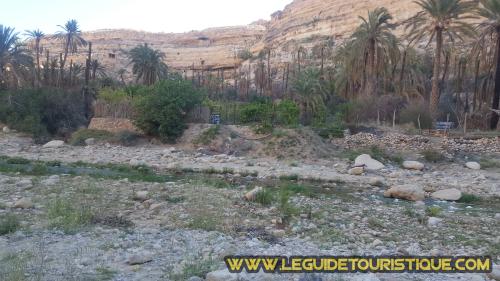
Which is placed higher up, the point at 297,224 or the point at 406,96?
the point at 406,96

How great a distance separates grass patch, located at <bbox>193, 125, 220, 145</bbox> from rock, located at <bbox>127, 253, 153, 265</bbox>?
52.0 feet

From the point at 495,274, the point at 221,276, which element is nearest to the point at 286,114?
the point at 495,274

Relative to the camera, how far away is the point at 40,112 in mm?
25859

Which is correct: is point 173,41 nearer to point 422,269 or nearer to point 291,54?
point 291,54

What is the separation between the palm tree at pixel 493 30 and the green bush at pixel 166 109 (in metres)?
16.7

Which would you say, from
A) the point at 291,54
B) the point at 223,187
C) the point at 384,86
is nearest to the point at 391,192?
the point at 223,187

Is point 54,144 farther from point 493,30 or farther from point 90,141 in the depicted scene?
point 493,30

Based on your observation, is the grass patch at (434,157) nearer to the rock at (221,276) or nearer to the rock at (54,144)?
the rock at (221,276)

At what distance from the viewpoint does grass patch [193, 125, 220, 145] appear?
22219mm

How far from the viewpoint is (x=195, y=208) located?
9.70 metres

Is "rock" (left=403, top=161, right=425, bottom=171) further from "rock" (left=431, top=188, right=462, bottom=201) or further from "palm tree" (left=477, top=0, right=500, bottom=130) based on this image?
"palm tree" (left=477, top=0, right=500, bottom=130)

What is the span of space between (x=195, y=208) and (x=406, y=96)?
86.4ft

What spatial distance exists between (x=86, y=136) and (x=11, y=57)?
624 inches

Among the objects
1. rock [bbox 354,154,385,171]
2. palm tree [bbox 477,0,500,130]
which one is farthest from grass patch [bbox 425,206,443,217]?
palm tree [bbox 477,0,500,130]
